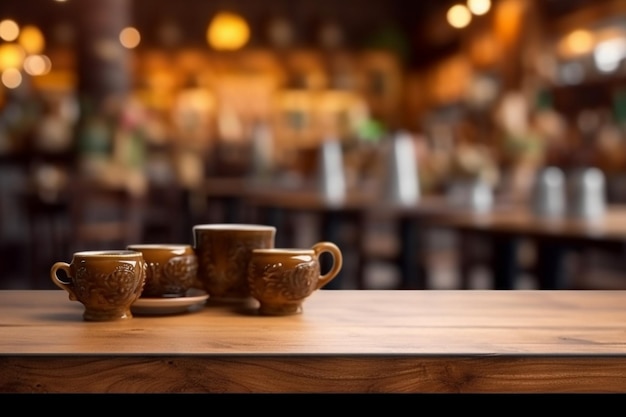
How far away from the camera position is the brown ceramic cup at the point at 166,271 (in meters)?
1.33

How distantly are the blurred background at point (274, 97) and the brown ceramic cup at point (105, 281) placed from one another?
297 cm

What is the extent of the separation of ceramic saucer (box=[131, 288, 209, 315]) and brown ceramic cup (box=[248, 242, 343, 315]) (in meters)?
0.09

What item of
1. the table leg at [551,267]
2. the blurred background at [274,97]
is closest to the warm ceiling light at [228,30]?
the blurred background at [274,97]

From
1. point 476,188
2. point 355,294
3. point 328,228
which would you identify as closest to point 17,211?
point 328,228

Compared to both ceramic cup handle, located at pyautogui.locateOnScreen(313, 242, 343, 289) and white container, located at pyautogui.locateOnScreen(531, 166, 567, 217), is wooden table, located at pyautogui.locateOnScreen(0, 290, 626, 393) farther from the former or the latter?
white container, located at pyautogui.locateOnScreen(531, 166, 567, 217)

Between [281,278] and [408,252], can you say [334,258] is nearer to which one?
[281,278]

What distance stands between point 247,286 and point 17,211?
5.49m

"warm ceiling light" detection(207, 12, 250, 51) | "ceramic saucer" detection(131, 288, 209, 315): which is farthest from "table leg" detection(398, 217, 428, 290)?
"warm ceiling light" detection(207, 12, 250, 51)

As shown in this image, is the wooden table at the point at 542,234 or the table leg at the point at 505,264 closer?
the wooden table at the point at 542,234

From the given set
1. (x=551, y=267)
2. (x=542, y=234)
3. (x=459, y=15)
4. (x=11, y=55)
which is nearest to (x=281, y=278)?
(x=542, y=234)

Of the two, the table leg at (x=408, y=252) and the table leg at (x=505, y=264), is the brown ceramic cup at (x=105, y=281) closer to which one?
the table leg at (x=505, y=264)

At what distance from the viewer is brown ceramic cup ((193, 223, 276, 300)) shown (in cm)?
139

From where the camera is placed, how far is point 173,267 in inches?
52.7
